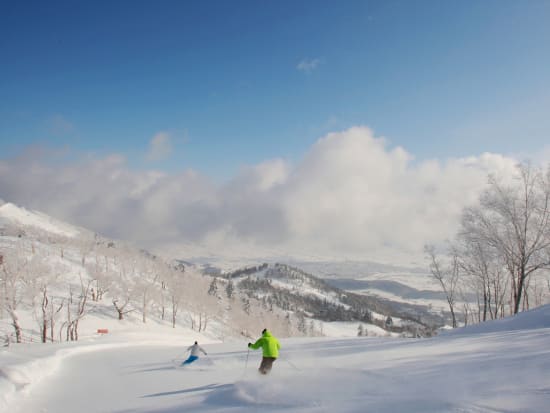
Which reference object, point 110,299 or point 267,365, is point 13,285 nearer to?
point 110,299

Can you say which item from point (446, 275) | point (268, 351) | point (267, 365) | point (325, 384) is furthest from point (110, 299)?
point (325, 384)

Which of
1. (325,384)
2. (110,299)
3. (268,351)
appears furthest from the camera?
(110,299)

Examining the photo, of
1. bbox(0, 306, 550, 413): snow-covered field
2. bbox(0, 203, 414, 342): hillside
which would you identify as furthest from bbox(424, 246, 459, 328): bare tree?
bbox(0, 203, 414, 342): hillside

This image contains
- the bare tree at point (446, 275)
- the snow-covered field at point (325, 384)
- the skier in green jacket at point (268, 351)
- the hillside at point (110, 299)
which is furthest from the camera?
the hillside at point (110, 299)

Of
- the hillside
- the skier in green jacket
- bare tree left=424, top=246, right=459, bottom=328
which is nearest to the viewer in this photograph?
the skier in green jacket

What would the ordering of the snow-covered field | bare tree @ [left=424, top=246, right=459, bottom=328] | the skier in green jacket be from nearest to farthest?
the snow-covered field < the skier in green jacket < bare tree @ [left=424, top=246, right=459, bottom=328]

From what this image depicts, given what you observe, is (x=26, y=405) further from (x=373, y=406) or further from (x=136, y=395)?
(x=373, y=406)

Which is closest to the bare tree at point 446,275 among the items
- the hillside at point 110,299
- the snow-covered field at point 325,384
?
the snow-covered field at point 325,384

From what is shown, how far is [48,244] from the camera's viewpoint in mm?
144875

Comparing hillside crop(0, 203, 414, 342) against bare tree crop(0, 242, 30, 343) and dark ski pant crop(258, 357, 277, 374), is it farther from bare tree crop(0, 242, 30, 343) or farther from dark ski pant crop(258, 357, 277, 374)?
dark ski pant crop(258, 357, 277, 374)

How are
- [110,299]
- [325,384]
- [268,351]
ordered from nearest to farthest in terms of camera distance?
[325,384], [268,351], [110,299]

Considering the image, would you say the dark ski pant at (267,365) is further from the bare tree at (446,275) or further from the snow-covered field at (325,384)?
the bare tree at (446,275)

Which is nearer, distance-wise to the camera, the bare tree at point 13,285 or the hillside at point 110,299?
the bare tree at point 13,285

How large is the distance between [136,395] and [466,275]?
36.9 metres
